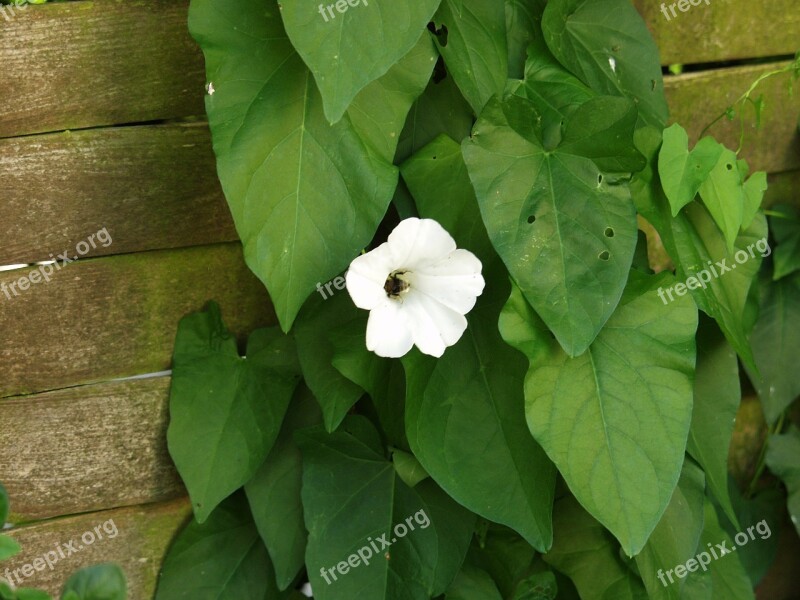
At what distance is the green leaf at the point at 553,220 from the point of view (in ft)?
3.04

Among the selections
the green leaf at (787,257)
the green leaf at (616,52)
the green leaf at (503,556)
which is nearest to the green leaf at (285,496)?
the green leaf at (503,556)

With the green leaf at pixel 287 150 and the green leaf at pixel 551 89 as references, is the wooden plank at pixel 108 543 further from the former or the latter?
the green leaf at pixel 551 89

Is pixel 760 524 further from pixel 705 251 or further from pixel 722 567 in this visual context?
pixel 705 251

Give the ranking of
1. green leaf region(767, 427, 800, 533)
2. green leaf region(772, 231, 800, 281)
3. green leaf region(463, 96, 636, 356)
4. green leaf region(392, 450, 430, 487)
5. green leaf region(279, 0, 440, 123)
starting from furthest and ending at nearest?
green leaf region(767, 427, 800, 533), green leaf region(772, 231, 800, 281), green leaf region(392, 450, 430, 487), green leaf region(463, 96, 636, 356), green leaf region(279, 0, 440, 123)

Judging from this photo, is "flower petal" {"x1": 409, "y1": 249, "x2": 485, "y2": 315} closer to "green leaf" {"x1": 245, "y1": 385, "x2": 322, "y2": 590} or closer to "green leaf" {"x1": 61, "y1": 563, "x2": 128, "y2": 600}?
"green leaf" {"x1": 245, "y1": 385, "x2": 322, "y2": 590}

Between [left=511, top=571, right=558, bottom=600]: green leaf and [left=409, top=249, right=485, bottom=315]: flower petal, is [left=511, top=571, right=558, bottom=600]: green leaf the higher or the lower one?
the lower one

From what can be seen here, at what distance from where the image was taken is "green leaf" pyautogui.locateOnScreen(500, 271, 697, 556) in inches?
38.1

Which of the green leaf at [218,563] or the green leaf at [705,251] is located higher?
the green leaf at [705,251]

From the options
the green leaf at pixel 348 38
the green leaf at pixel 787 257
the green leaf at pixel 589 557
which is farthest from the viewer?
the green leaf at pixel 787 257

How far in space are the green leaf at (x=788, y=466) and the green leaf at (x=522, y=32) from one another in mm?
907

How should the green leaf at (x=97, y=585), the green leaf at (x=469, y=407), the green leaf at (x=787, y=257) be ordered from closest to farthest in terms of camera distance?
the green leaf at (x=97, y=585) < the green leaf at (x=469, y=407) < the green leaf at (x=787, y=257)

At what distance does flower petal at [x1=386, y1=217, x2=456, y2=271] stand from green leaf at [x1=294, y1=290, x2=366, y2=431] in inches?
6.5

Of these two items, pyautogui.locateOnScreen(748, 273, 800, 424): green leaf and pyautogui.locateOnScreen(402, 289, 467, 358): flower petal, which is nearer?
pyautogui.locateOnScreen(402, 289, 467, 358): flower petal

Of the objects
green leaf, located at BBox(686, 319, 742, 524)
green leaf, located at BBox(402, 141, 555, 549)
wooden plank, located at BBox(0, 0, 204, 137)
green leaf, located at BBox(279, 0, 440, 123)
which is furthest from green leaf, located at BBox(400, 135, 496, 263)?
green leaf, located at BBox(686, 319, 742, 524)
